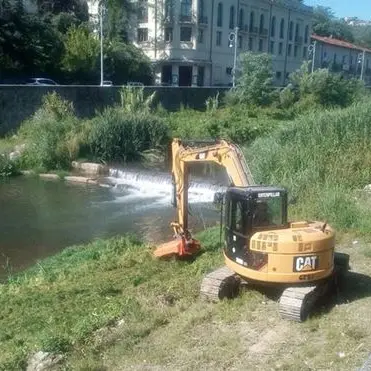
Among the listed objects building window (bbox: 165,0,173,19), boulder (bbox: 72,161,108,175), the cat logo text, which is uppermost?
building window (bbox: 165,0,173,19)

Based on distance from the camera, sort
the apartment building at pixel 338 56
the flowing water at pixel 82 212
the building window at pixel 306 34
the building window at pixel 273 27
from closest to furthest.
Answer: the flowing water at pixel 82 212 < the building window at pixel 273 27 < the building window at pixel 306 34 < the apartment building at pixel 338 56

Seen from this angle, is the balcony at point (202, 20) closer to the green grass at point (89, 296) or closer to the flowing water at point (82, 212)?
the flowing water at point (82, 212)

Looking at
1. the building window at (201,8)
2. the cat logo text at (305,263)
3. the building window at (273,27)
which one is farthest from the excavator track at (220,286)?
the building window at (273,27)

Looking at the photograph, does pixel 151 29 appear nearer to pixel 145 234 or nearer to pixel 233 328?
pixel 145 234

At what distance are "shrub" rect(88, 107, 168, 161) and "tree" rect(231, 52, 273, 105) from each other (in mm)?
13979

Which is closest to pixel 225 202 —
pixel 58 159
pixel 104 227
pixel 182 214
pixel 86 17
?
pixel 182 214

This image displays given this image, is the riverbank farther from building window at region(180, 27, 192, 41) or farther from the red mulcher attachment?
building window at region(180, 27, 192, 41)

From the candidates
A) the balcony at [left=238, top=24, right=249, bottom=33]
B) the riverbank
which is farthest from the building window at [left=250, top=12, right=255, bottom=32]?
the riverbank

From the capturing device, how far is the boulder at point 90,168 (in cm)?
2683

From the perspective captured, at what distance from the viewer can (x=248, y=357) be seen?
7613 mm

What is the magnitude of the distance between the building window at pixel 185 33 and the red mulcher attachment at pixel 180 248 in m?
46.2

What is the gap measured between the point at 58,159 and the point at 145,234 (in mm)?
11064

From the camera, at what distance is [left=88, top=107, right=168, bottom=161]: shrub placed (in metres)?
28.0

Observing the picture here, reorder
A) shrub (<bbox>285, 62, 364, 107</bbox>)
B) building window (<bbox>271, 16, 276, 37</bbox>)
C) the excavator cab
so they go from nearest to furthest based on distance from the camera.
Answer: the excavator cab
shrub (<bbox>285, 62, 364, 107</bbox>)
building window (<bbox>271, 16, 276, 37</bbox>)
